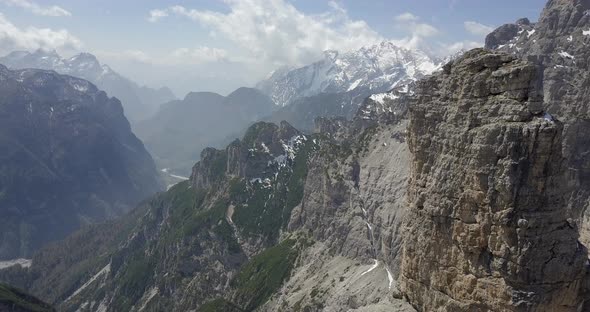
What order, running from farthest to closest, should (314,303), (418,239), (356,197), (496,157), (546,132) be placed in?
(356,197), (314,303), (418,239), (496,157), (546,132)

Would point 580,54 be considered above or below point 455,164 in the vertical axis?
above

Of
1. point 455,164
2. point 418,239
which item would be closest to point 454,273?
point 418,239

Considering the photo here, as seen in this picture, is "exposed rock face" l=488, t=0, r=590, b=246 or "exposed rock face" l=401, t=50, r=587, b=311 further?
"exposed rock face" l=488, t=0, r=590, b=246

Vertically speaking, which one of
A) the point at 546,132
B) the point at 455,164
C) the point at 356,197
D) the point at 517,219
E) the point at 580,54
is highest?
the point at 580,54

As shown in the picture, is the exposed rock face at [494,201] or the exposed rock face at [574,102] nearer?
the exposed rock face at [494,201]

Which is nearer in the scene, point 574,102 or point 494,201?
point 494,201

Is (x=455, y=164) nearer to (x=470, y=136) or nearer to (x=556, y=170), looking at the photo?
(x=470, y=136)

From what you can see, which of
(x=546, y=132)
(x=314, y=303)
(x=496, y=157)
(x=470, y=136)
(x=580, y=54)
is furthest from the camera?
(x=580, y=54)

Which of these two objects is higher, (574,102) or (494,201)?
(574,102)
